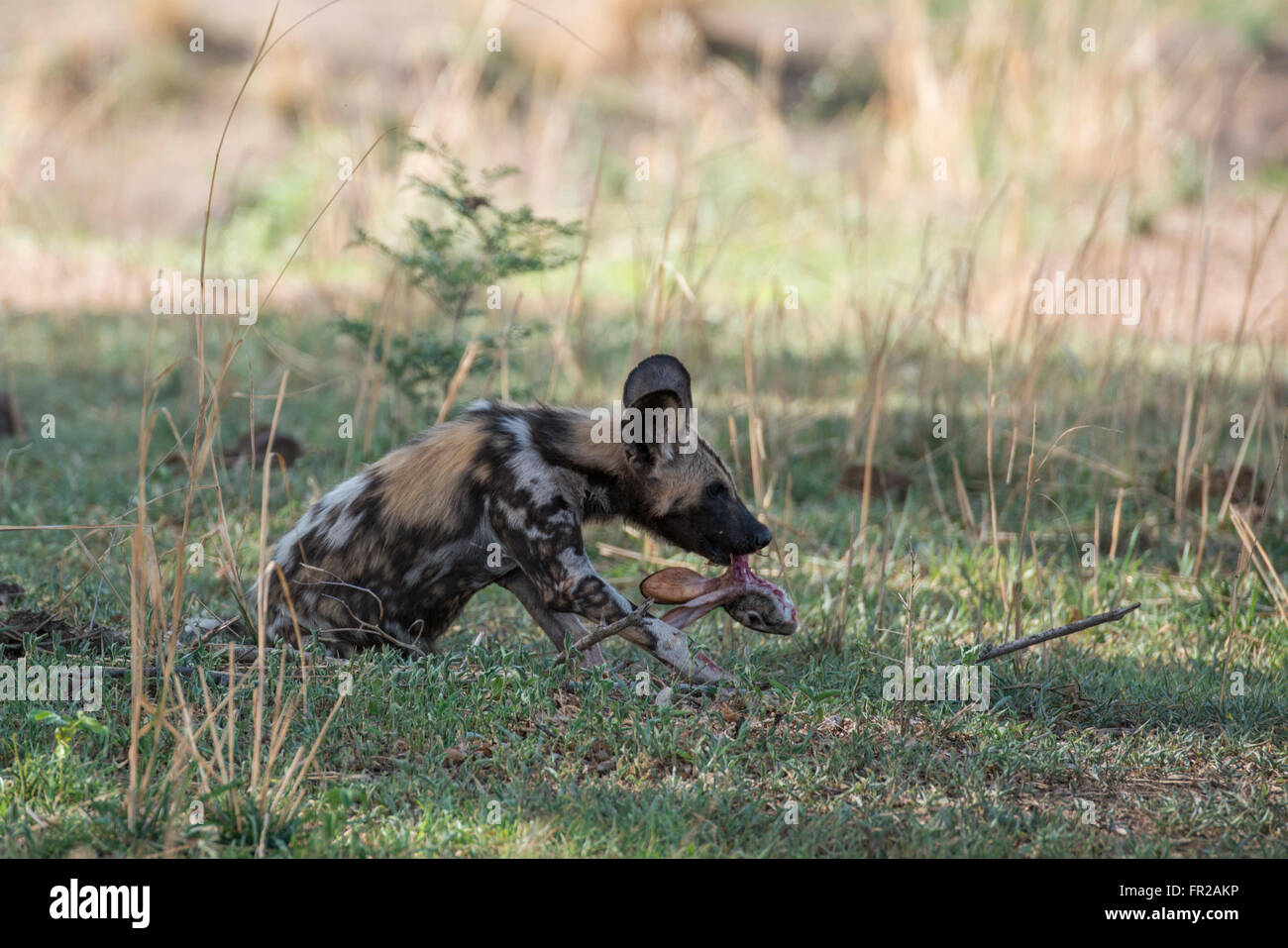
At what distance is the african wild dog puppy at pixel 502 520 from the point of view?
462 centimetres

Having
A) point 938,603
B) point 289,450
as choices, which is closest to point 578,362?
point 289,450

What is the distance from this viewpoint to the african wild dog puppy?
15.1 ft

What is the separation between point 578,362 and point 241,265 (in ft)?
19.9

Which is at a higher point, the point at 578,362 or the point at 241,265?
the point at 241,265

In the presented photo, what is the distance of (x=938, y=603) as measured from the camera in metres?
6.00

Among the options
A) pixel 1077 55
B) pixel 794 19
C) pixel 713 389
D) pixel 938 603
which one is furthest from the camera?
pixel 794 19

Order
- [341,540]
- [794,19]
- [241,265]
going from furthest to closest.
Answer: [794,19] → [241,265] → [341,540]

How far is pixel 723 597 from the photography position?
4629 mm

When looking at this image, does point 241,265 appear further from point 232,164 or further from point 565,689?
point 565,689

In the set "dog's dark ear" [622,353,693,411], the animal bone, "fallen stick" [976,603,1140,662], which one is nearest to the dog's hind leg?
the animal bone

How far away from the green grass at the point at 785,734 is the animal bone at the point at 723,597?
0.20 meters

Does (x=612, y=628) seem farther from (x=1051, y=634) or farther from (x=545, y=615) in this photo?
(x=1051, y=634)

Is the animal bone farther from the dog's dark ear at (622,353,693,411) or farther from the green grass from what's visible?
the dog's dark ear at (622,353,693,411)

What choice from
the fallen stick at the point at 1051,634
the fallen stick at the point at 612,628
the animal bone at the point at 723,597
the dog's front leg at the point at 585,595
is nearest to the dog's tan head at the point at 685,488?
the animal bone at the point at 723,597
